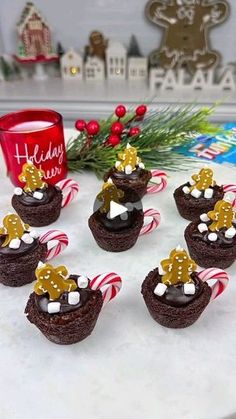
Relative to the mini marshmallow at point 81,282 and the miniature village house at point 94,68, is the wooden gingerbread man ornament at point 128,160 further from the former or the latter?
the miniature village house at point 94,68

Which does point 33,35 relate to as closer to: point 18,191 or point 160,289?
point 18,191

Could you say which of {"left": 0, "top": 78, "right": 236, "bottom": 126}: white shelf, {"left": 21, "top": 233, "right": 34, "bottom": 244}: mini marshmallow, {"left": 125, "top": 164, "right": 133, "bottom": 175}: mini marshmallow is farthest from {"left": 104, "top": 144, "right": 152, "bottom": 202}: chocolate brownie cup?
{"left": 0, "top": 78, "right": 236, "bottom": 126}: white shelf

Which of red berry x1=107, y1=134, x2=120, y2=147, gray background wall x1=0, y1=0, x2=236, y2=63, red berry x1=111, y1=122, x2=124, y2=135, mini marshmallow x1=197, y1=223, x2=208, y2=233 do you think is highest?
gray background wall x1=0, y1=0, x2=236, y2=63

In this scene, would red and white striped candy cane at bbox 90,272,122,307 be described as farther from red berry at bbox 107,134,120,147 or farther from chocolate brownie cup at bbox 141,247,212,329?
red berry at bbox 107,134,120,147

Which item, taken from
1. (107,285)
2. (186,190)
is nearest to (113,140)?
(186,190)

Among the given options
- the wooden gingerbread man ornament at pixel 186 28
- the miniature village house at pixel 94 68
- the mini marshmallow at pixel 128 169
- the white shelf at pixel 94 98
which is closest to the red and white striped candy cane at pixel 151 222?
the mini marshmallow at pixel 128 169

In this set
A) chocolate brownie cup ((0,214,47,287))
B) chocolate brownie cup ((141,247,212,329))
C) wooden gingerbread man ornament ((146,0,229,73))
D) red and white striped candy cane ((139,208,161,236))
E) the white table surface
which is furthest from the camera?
wooden gingerbread man ornament ((146,0,229,73))
